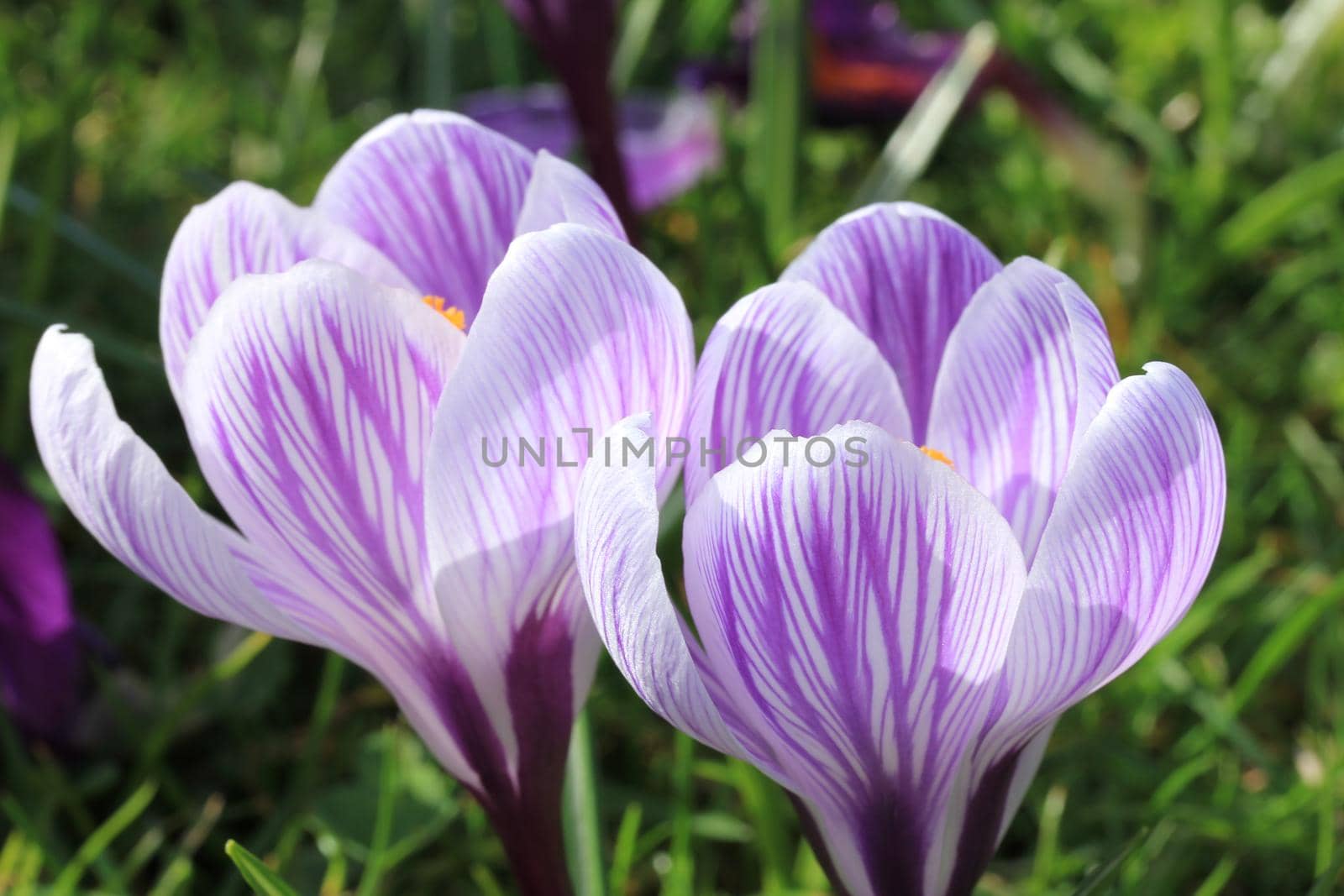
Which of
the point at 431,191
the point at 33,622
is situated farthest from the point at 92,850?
the point at 431,191

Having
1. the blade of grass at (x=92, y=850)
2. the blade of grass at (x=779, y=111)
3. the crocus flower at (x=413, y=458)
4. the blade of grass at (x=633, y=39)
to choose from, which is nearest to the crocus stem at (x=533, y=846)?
the crocus flower at (x=413, y=458)

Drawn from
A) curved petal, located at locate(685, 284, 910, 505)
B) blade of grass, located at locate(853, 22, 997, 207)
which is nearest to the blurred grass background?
blade of grass, located at locate(853, 22, 997, 207)

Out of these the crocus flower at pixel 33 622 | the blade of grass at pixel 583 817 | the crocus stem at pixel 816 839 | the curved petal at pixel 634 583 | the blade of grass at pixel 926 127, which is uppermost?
the curved petal at pixel 634 583

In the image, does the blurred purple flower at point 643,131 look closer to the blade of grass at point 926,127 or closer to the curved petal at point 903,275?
the blade of grass at point 926,127

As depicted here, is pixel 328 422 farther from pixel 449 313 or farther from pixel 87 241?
pixel 87 241

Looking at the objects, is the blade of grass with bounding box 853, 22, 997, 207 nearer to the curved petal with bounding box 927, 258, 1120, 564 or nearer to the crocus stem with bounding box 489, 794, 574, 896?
the curved petal with bounding box 927, 258, 1120, 564
